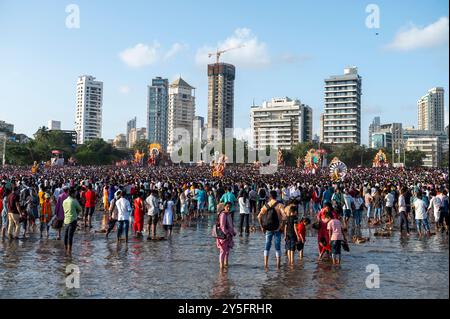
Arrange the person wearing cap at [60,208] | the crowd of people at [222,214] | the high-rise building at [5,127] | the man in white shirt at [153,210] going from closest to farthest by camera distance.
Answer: the crowd of people at [222,214], the person wearing cap at [60,208], the man in white shirt at [153,210], the high-rise building at [5,127]

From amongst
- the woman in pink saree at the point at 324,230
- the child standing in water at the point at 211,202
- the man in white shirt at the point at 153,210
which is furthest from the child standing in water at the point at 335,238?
the child standing in water at the point at 211,202

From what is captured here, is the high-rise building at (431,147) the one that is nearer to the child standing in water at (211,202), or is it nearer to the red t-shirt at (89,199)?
the child standing in water at (211,202)

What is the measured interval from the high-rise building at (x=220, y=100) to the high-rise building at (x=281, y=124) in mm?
12487

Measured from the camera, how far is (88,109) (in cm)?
→ 19362

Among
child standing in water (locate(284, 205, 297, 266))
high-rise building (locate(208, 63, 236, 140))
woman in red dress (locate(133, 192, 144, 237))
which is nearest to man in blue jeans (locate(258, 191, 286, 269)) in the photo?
child standing in water (locate(284, 205, 297, 266))

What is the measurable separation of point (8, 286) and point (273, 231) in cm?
474

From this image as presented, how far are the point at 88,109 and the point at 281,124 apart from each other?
84832mm

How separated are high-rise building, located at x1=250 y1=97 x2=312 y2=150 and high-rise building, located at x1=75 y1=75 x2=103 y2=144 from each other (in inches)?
2770

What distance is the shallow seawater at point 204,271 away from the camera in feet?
23.6

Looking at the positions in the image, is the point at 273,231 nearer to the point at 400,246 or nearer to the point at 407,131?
the point at 400,246

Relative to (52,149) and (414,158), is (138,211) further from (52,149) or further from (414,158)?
(414,158)

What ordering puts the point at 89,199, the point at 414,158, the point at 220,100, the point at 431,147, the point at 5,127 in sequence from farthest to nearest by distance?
the point at 220,100
the point at 431,147
the point at 5,127
the point at 414,158
the point at 89,199

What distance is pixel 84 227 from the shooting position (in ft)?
48.7

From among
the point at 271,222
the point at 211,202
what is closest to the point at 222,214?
the point at 271,222
